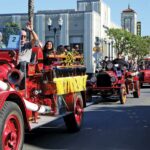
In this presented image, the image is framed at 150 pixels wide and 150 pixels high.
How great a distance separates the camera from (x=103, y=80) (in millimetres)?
19812

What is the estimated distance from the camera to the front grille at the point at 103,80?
19644 millimetres

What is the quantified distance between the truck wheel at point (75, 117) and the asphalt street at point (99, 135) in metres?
0.15

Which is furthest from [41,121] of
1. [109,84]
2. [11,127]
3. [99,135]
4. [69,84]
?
[109,84]

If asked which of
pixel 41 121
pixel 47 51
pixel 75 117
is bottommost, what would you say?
pixel 75 117

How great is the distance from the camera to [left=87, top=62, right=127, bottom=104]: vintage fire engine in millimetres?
19391

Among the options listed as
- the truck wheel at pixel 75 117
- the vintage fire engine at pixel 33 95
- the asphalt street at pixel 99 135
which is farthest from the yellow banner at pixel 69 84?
the asphalt street at pixel 99 135

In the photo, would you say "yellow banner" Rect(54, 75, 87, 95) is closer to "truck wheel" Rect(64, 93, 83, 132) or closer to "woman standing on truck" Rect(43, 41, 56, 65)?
"truck wheel" Rect(64, 93, 83, 132)

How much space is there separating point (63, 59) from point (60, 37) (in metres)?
55.9

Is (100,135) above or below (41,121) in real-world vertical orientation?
below

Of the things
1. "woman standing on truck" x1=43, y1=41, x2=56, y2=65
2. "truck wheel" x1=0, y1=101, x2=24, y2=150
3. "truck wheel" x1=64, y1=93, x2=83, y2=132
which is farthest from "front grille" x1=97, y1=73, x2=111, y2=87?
"truck wheel" x1=0, y1=101, x2=24, y2=150

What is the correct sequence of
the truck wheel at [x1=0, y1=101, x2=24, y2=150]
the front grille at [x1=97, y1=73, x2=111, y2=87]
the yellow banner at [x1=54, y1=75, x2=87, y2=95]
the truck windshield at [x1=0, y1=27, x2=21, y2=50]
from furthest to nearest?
the front grille at [x1=97, y1=73, x2=111, y2=87] → the yellow banner at [x1=54, y1=75, x2=87, y2=95] → the truck windshield at [x1=0, y1=27, x2=21, y2=50] → the truck wheel at [x1=0, y1=101, x2=24, y2=150]

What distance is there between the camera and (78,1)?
77188 millimetres

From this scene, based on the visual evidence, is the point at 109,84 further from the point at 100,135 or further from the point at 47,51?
the point at 47,51

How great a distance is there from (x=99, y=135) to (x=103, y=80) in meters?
9.21
